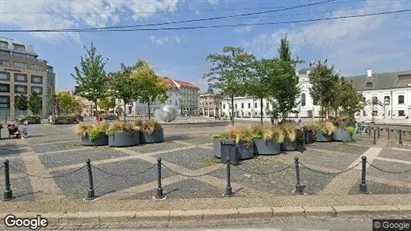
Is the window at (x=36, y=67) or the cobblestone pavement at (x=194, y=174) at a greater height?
the window at (x=36, y=67)

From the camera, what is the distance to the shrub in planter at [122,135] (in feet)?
46.3

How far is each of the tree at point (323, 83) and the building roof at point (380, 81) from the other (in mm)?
47562

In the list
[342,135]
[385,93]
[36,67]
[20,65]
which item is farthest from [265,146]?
[36,67]

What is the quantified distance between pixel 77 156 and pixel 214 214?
860 cm

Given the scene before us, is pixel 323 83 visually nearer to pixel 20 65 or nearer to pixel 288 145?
pixel 288 145

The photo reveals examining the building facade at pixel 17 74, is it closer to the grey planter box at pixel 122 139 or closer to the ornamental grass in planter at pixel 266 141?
the grey planter box at pixel 122 139

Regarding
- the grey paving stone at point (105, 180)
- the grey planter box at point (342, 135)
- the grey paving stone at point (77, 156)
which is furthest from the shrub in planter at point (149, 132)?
the grey planter box at point (342, 135)

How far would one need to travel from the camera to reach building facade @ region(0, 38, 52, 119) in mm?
69519

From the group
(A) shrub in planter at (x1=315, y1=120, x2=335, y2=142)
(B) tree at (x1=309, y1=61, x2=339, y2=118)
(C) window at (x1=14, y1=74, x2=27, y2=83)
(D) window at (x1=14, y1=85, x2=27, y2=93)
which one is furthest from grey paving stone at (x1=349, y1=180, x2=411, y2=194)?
(C) window at (x1=14, y1=74, x2=27, y2=83)

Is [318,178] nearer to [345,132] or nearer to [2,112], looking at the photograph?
[345,132]

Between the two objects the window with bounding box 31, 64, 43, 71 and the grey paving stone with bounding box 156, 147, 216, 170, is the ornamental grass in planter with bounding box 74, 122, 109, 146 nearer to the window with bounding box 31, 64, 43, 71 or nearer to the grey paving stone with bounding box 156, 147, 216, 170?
the grey paving stone with bounding box 156, 147, 216, 170

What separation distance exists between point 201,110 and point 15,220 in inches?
5378

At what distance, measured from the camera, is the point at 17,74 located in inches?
2822

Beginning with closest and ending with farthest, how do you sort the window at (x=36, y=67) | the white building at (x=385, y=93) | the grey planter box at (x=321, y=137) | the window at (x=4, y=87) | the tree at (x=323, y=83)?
1. the grey planter box at (x=321, y=137)
2. the tree at (x=323, y=83)
3. the white building at (x=385, y=93)
4. the window at (x=4, y=87)
5. the window at (x=36, y=67)
